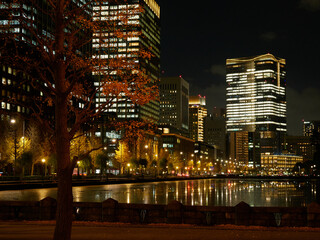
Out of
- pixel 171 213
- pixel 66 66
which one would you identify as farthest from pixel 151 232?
pixel 66 66

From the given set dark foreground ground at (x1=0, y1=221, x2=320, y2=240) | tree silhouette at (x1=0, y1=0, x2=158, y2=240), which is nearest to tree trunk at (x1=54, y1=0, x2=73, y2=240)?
tree silhouette at (x1=0, y1=0, x2=158, y2=240)

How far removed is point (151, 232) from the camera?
716 inches

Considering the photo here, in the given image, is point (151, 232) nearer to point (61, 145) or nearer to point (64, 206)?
point (64, 206)

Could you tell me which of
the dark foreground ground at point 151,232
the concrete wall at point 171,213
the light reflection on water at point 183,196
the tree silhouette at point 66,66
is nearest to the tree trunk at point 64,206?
the tree silhouette at point 66,66

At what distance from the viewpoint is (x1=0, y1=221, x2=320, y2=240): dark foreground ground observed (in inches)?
667

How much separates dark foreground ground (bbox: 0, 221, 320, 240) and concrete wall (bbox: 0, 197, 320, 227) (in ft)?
2.60

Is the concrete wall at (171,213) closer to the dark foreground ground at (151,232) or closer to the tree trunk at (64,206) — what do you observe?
the dark foreground ground at (151,232)

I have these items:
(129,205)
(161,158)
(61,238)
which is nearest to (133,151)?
(161,158)

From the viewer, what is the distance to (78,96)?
55.3ft

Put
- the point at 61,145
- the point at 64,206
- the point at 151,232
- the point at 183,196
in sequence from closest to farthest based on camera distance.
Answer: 1. the point at 64,206
2. the point at 61,145
3. the point at 151,232
4. the point at 183,196

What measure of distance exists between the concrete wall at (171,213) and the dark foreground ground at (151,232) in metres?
0.79

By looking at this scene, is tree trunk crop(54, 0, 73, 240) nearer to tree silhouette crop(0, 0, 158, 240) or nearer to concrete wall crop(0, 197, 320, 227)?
tree silhouette crop(0, 0, 158, 240)

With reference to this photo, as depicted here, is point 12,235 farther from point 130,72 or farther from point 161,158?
point 161,158

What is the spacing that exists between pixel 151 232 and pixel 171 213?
120 inches
